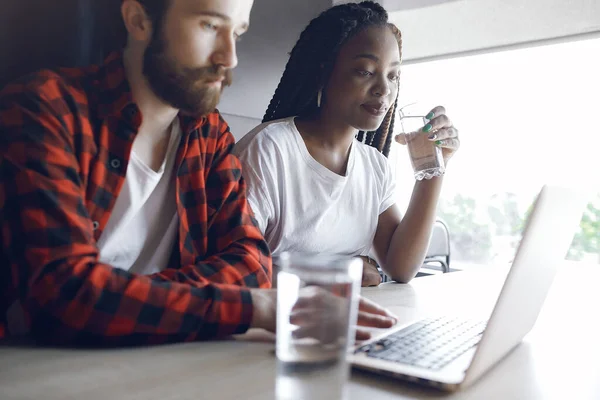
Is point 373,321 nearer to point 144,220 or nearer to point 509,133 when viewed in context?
point 144,220

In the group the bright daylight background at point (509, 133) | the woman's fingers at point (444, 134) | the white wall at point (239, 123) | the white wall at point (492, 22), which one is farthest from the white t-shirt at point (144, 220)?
the bright daylight background at point (509, 133)

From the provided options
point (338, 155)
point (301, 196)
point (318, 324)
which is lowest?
point (318, 324)

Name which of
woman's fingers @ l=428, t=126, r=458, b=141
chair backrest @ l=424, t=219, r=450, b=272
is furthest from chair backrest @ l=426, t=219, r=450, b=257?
woman's fingers @ l=428, t=126, r=458, b=141

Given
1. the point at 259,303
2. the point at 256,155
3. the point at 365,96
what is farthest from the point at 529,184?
the point at 259,303

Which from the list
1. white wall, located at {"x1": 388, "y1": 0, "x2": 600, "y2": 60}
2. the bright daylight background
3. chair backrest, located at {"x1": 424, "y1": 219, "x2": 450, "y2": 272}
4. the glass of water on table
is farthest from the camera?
the bright daylight background

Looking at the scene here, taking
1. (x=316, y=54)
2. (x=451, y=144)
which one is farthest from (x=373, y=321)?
(x=316, y=54)

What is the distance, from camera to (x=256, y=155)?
1499mm

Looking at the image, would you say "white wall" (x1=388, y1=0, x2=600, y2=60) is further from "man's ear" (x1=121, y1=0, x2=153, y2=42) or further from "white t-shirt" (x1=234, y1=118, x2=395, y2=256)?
"man's ear" (x1=121, y1=0, x2=153, y2=42)

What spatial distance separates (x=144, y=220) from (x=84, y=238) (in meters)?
0.25

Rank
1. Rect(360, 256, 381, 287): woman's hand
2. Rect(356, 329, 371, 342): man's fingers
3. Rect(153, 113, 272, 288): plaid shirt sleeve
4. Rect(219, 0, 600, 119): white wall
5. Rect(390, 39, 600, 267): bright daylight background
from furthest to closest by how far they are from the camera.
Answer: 1. Rect(390, 39, 600, 267): bright daylight background
2. Rect(219, 0, 600, 119): white wall
3. Rect(360, 256, 381, 287): woman's hand
4. Rect(153, 113, 272, 288): plaid shirt sleeve
5. Rect(356, 329, 371, 342): man's fingers

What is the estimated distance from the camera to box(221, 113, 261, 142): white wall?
5.74ft

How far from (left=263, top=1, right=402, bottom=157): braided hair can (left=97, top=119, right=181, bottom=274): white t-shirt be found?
2.16 feet

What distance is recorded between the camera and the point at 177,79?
1.08 m

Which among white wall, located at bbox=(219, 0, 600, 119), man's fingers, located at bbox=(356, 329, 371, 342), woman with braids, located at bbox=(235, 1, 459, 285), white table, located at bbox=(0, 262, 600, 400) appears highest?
white wall, located at bbox=(219, 0, 600, 119)
